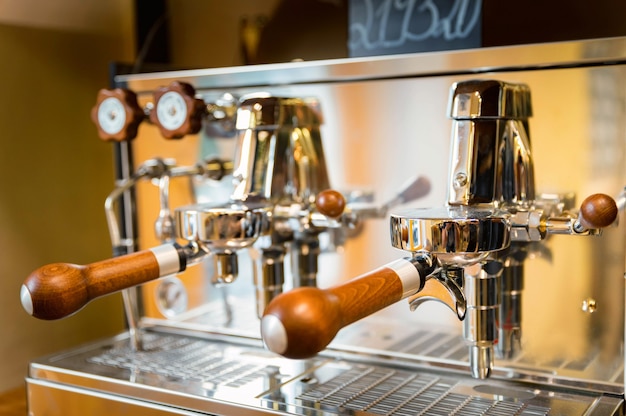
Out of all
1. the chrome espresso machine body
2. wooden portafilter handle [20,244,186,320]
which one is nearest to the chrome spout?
the chrome espresso machine body

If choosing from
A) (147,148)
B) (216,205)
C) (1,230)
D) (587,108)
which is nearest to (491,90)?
(587,108)

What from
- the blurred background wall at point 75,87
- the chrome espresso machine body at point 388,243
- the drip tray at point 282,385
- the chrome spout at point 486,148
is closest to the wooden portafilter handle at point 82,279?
the chrome espresso machine body at point 388,243

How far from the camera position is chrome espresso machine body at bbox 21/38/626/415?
2.01 feet

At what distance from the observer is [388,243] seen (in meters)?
0.79

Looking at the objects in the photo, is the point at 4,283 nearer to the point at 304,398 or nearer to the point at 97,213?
the point at 97,213

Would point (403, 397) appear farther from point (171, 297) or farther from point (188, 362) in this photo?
point (171, 297)

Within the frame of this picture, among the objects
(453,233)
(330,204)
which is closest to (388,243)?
(330,204)

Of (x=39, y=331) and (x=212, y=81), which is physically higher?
(x=212, y=81)

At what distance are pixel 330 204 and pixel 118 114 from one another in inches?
10.5

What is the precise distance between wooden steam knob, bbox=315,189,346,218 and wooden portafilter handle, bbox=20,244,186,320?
0.42 feet

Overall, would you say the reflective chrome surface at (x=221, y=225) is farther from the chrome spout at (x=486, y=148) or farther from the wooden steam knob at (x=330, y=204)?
the chrome spout at (x=486, y=148)

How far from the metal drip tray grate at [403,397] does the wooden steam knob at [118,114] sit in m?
0.33

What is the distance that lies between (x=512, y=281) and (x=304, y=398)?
0.68 feet

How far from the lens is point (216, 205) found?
708 mm
